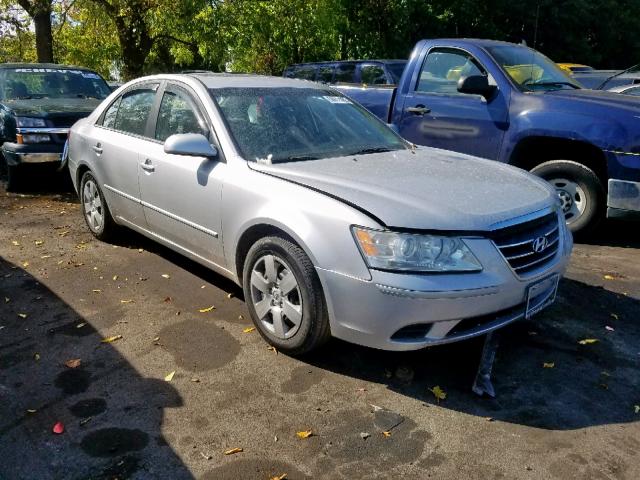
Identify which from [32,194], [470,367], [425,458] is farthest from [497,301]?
[32,194]

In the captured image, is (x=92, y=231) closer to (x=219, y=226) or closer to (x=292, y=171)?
(x=219, y=226)

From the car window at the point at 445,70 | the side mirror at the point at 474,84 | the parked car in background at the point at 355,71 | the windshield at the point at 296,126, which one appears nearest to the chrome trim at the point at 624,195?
the side mirror at the point at 474,84

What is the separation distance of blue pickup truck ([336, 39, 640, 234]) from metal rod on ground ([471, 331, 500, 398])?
8.88 ft

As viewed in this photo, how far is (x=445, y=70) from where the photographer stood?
653 cm

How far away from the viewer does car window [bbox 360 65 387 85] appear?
34.0 feet

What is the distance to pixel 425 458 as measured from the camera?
8.96 feet

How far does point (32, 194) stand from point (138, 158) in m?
4.29

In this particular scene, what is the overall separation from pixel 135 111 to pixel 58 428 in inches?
118

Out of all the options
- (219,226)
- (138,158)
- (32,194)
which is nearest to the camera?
(219,226)

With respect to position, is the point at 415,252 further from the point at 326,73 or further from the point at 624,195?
the point at 326,73

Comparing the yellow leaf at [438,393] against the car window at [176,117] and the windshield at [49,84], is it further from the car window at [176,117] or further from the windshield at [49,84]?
the windshield at [49,84]

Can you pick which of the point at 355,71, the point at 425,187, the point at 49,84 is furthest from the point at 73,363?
the point at 355,71

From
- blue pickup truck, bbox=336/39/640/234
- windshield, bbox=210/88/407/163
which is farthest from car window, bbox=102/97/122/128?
blue pickup truck, bbox=336/39/640/234

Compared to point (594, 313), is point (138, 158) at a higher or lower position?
higher
